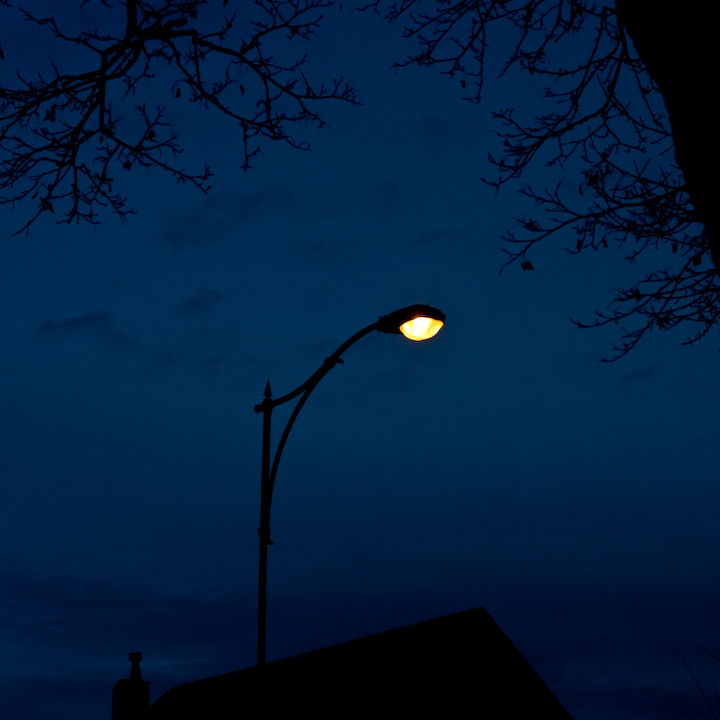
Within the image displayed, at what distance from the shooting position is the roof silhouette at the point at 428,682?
11273 millimetres

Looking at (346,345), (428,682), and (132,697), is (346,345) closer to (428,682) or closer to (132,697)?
(428,682)

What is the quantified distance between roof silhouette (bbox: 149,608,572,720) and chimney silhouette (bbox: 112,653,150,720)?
3.34 metres

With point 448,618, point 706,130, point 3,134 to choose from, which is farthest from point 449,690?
point 706,130

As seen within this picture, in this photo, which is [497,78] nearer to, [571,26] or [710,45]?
[571,26]

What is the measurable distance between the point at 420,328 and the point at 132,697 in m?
10.6

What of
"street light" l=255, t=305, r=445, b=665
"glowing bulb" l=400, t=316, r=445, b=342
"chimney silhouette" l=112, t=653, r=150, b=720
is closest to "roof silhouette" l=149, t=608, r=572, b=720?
"street light" l=255, t=305, r=445, b=665

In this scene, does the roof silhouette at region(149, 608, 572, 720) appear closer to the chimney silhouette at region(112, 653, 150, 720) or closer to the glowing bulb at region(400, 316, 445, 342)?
the chimney silhouette at region(112, 653, 150, 720)

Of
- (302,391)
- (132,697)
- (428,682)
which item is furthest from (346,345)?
(132,697)

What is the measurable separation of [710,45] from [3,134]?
697 cm

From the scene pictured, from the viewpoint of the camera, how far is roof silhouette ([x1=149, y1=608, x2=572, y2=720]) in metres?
11.3

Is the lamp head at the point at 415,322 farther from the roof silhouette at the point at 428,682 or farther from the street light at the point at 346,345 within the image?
the roof silhouette at the point at 428,682

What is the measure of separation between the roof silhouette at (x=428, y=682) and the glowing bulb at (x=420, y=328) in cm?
465

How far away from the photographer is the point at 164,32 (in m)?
8.03

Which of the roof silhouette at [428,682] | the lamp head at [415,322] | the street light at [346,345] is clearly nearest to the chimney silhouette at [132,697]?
the roof silhouette at [428,682]
